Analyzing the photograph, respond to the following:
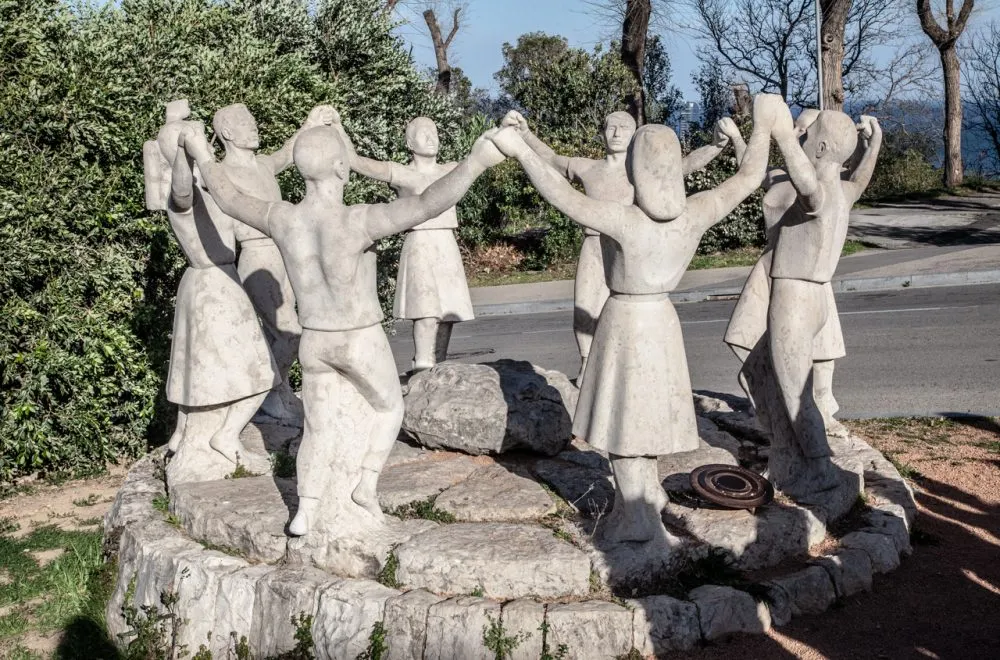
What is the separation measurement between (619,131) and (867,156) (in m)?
1.54

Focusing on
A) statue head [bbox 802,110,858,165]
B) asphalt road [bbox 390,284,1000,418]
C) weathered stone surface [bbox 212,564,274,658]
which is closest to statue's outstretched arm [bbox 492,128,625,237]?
statue head [bbox 802,110,858,165]

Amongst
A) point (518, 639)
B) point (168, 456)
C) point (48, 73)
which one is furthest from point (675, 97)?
point (518, 639)

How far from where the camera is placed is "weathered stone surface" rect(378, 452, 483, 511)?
19.1 feet

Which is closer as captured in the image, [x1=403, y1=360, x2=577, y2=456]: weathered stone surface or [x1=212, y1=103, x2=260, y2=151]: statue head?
[x1=403, y1=360, x2=577, y2=456]: weathered stone surface

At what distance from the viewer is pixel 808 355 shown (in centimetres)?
587

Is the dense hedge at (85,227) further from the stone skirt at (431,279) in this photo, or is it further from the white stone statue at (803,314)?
the white stone statue at (803,314)

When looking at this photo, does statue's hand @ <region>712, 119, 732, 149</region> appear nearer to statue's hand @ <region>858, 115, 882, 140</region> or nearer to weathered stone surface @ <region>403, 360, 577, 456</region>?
statue's hand @ <region>858, 115, 882, 140</region>

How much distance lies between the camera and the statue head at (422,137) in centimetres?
Result: 731

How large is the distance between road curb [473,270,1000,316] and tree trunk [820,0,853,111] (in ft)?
17.3

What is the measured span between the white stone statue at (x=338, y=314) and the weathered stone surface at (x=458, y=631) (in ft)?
2.20

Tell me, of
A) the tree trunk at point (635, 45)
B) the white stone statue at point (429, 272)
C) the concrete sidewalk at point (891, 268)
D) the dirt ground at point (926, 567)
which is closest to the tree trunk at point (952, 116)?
the concrete sidewalk at point (891, 268)

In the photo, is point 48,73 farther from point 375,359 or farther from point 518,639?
point 518,639

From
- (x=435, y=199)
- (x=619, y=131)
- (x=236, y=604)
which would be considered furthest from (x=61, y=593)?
(x=619, y=131)

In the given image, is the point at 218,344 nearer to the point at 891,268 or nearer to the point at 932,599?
the point at 932,599
